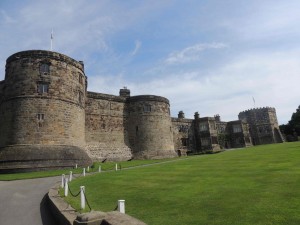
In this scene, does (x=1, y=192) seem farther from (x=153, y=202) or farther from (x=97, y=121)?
(x=97, y=121)

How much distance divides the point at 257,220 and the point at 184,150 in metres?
46.6

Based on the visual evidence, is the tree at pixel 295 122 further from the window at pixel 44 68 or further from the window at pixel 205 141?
the window at pixel 44 68

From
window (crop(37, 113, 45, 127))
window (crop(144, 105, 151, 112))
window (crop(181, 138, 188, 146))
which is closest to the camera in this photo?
window (crop(37, 113, 45, 127))

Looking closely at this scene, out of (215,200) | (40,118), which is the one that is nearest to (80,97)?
(40,118)

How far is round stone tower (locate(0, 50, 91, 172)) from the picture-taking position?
25.1 m

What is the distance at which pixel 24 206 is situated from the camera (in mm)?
10969

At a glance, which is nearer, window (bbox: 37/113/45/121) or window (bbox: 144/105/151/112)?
window (bbox: 37/113/45/121)

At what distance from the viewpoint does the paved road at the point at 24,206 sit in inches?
353

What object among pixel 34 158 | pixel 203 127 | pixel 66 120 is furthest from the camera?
pixel 203 127

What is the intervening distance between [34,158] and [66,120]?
557 cm

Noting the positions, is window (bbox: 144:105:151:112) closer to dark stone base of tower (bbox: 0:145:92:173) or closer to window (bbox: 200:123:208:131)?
dark stone base of tower (bbox: 0:145:92:173)

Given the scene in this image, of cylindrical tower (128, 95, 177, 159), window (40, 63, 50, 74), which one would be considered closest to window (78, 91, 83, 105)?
window (40, 63, 50, 74)

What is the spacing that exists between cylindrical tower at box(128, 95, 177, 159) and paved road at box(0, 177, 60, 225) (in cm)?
2472

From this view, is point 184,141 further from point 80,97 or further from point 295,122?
point 295,122
